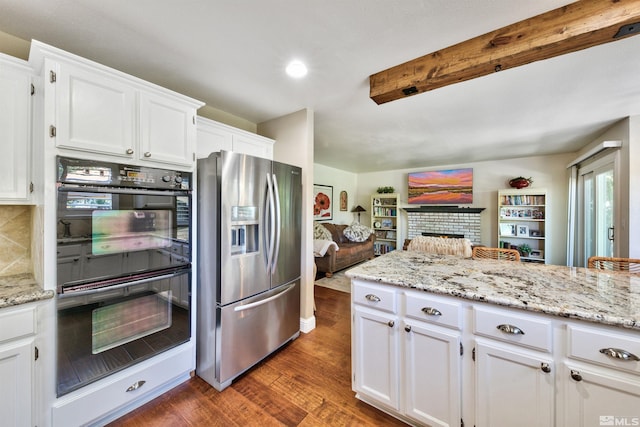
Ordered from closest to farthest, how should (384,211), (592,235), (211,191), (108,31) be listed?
1. (108,31)
2. (211,191)
3. (592,235)
4. (384,211)

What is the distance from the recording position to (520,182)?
16.3 ft

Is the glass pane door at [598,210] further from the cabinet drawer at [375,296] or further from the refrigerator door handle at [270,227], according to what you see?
the refrigerator door handle at [270,227]

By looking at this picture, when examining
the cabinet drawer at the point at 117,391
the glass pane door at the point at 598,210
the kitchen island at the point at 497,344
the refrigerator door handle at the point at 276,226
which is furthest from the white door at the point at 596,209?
the cabinet drawer at the point at 117,391

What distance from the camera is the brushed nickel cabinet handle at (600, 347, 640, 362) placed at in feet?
3.05

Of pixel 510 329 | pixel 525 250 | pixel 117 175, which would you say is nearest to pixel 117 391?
pixel 117 175

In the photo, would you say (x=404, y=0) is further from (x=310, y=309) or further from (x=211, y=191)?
(x=310, y=309)

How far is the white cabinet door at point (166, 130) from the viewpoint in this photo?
1.55m

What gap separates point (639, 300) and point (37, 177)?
10.4 ft

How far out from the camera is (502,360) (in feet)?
3.79

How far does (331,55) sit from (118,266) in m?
1.98

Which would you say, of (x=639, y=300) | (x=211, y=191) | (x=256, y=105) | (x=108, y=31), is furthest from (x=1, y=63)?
(x=639, y=300)

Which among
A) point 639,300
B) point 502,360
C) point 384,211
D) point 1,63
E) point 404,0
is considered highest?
point 404,0

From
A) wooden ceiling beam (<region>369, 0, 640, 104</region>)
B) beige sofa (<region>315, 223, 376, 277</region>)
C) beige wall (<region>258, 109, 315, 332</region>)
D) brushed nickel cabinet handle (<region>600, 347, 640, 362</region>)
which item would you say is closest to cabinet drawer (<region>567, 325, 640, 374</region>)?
brushed nickel cabinet handle (<region>600, 347, 640, 362</region>)

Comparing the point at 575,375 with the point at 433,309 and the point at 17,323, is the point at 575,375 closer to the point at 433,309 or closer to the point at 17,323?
the point at 433,309
